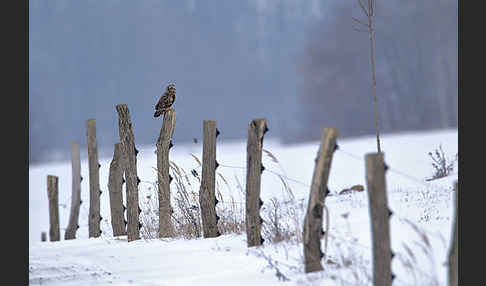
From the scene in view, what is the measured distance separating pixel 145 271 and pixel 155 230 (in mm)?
2854

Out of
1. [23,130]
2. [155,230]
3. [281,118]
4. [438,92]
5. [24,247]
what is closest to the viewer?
[24,247]

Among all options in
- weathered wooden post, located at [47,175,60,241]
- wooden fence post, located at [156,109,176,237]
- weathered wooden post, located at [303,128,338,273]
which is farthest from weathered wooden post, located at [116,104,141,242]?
weathered wooden post, located at [303,128,338,273]

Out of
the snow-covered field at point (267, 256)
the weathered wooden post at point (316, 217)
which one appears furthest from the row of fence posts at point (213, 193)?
the snow-covered field at point (267, 256)

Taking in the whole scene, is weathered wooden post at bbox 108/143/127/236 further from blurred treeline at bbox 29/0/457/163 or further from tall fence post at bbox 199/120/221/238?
blurred treeline at bbox 29/0/457/163

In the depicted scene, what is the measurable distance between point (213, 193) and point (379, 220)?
10.5 feet

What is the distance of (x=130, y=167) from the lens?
8.77 meters

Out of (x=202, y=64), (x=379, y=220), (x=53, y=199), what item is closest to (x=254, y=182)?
(x=379, y=220)

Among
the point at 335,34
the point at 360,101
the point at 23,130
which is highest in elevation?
the point at 335,34

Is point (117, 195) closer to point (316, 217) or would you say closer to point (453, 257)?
point (316, 217)

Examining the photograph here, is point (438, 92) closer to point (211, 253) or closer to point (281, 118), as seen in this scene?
point (281, 118)

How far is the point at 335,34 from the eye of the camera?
4734 cm

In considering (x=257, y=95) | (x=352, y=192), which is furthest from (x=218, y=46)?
(x=352, y=192)

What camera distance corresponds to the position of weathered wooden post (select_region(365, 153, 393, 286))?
4.96 meters

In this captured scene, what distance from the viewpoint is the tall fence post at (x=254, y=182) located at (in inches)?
272
